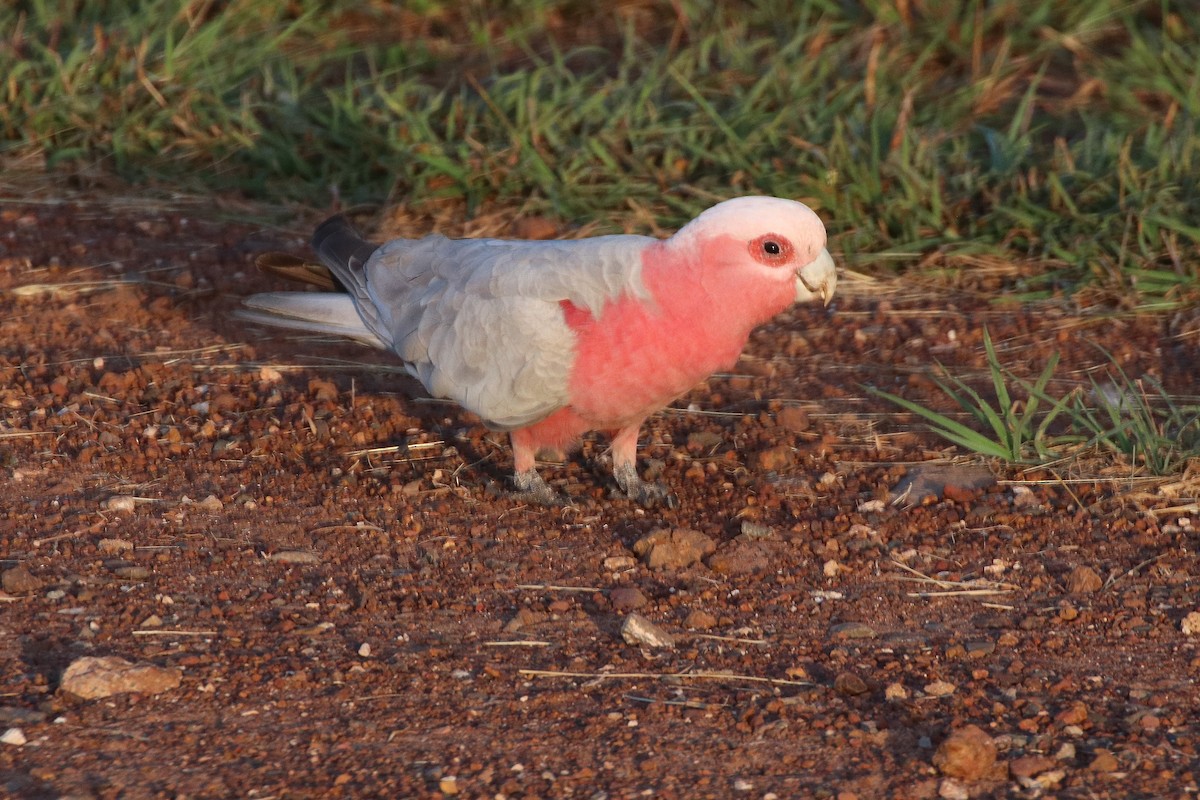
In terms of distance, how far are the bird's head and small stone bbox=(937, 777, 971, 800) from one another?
4.63ft

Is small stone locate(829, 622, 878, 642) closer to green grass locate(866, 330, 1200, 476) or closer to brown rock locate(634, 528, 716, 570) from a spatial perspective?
brown rock locate(634, 528, 716, 570)

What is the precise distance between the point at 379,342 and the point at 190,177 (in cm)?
219

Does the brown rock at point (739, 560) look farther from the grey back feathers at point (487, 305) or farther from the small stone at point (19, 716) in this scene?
the small stone at point (19, 716)

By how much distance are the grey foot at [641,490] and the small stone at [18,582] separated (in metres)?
1.65

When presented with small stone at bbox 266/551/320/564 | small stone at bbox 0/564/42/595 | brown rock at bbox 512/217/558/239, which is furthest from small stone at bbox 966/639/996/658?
brown rock at bbox 512/217/558/239

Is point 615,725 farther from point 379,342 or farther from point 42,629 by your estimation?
point 379,342

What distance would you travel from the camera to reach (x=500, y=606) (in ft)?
11.2

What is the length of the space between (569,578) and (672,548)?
0.29 m

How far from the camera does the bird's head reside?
3549 millimetres

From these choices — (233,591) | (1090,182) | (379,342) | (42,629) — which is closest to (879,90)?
(1090,182)

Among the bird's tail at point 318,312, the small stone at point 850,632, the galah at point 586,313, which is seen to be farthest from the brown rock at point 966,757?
the bird's tail at point 318,312

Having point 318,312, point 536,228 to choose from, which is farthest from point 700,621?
point 536,228

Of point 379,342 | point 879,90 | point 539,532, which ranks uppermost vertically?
point 879,90

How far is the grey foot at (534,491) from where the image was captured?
4152 millimetres
